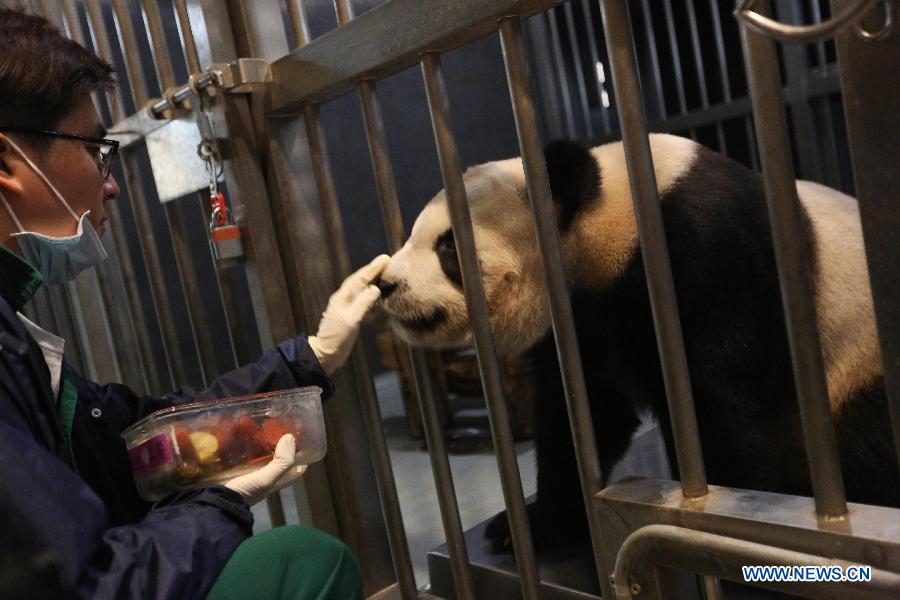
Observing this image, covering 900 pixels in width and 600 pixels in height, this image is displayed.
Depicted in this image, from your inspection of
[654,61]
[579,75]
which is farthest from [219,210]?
[579,75]

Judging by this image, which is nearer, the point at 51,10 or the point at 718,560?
the point at 718,560

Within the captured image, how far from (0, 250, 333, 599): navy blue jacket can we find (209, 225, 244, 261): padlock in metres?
0.35

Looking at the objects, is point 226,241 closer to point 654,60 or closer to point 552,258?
point 552,258

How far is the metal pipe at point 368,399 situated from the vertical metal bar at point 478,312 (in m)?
0.31

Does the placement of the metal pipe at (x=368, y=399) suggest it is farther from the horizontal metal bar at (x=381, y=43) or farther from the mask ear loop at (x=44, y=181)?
the mask ear loop at (x=44, y=181)

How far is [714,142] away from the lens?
3.72 meters

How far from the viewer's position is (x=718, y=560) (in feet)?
2.56

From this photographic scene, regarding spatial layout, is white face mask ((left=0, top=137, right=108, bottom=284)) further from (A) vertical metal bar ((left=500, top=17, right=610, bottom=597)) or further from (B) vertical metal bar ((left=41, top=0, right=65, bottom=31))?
(B) vertical metal bar ((left=41, top=0, right=65, bottom=31))

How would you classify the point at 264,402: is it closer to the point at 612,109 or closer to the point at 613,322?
the point at 613,322

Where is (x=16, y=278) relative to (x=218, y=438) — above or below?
above

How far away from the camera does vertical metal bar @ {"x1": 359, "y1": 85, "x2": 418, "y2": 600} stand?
1128 mm

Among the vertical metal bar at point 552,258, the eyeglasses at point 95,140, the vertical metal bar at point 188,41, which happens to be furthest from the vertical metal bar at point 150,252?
the vertical metal bar at point 552,258

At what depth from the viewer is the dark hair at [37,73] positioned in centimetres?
100

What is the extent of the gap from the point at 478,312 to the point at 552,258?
149mm
